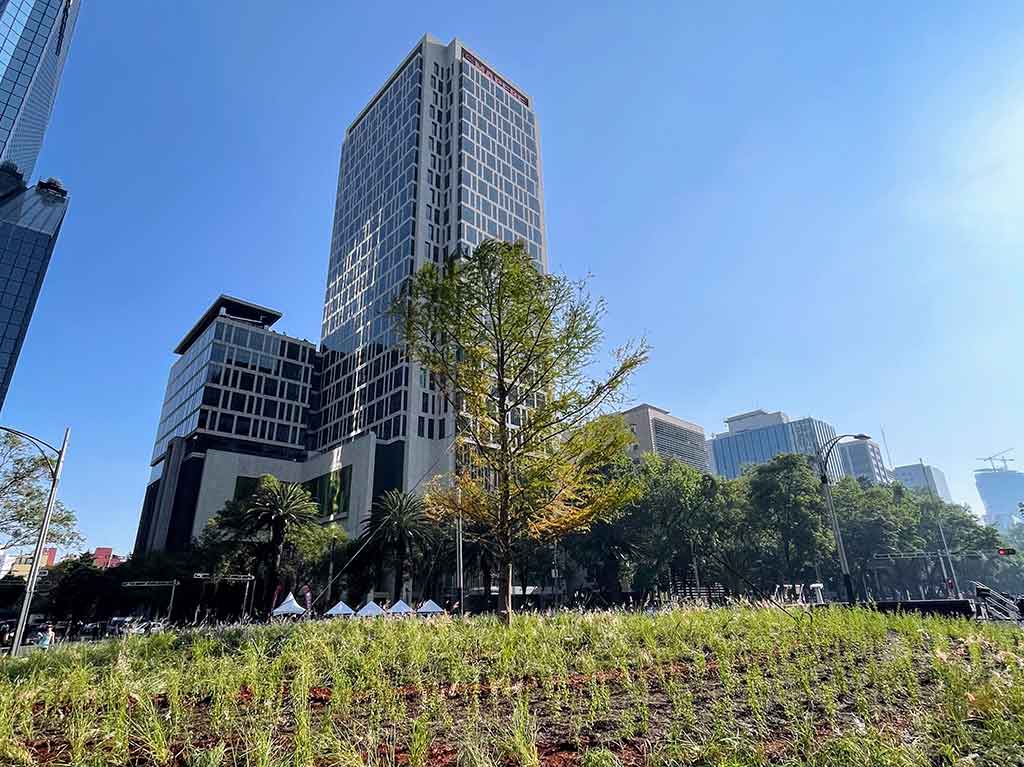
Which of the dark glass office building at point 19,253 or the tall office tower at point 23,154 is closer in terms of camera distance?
the tall office tower at point 23,154

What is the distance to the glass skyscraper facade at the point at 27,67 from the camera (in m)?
99.6

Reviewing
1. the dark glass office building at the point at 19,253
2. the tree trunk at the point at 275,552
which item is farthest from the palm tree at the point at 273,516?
the dark glass office building at the point at 19,253

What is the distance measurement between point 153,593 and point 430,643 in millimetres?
61061

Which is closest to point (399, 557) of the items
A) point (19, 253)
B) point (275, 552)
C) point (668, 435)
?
point (275, 552)

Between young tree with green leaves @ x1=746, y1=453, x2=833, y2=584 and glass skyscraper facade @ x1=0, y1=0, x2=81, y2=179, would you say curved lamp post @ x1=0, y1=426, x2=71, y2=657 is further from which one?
glass skyscraper facade @ x1=0, y1=0, x2=81, y2=179

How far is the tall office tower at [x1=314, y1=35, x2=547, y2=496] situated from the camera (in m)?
76.2

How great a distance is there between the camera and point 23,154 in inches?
4587

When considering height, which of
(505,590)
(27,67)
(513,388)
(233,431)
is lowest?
(505,590)

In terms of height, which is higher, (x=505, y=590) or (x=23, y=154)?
(x=23, y=154)

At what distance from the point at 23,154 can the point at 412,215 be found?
314 feet

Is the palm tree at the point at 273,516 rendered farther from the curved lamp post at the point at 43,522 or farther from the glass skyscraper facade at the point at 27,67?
the glass skyscraper facade at the point at 27,67

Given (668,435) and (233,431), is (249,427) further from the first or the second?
(668,435)

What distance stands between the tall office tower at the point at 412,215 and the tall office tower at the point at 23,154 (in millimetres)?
57982

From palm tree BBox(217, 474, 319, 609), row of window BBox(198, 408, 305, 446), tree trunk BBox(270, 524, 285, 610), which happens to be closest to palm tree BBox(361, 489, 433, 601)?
palm tree BBox(217, 474, 319, 609)
